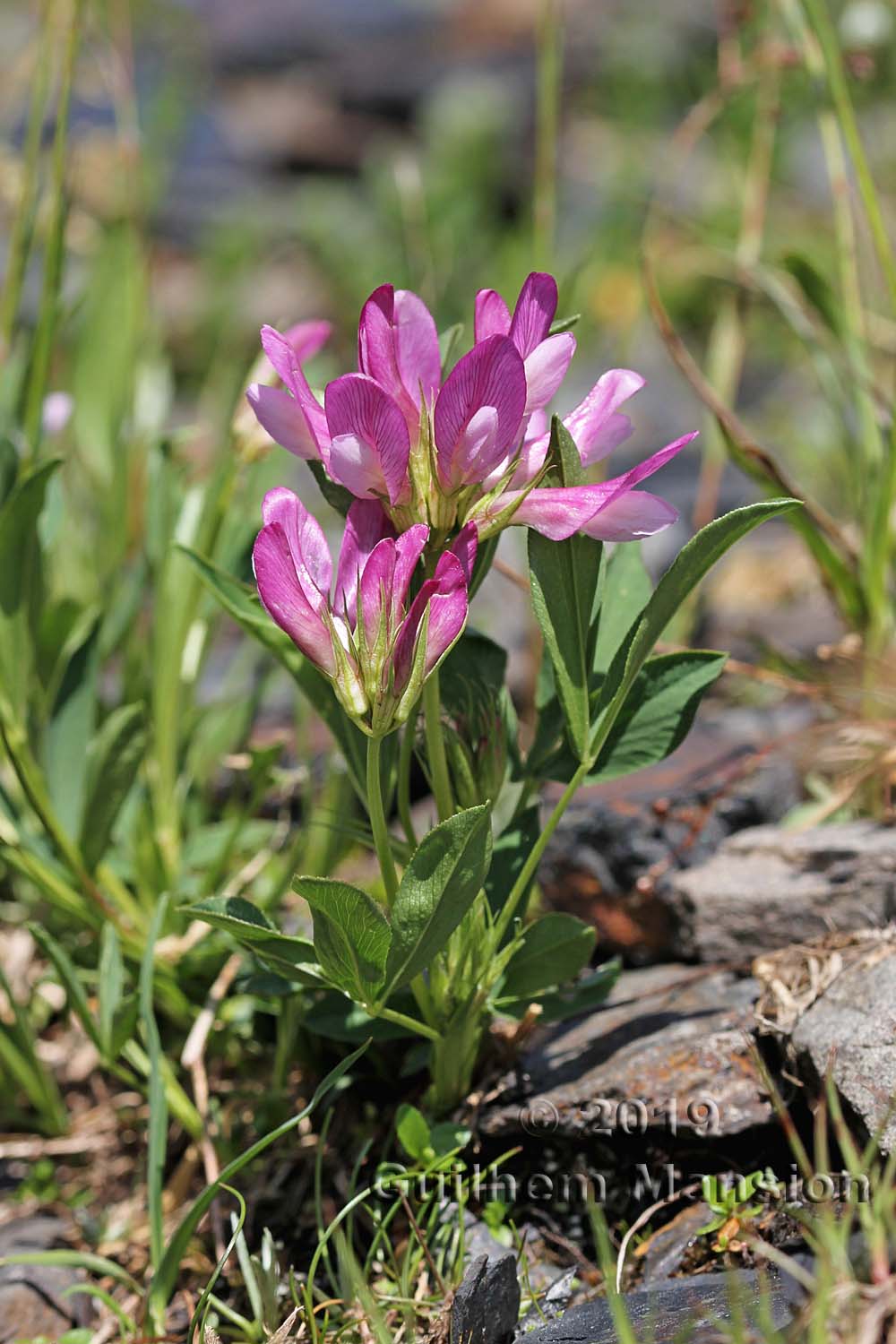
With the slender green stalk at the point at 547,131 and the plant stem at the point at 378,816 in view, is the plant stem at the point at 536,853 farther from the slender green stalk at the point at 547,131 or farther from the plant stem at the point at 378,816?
the slender green stalk at the point at 547,131

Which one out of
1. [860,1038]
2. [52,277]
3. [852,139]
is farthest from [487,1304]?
[852,139]

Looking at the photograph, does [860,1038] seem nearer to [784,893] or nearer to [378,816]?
[784,893]

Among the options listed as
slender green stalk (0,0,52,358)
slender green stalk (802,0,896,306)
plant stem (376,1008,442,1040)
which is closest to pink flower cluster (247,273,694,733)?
plant stem (376,1008,442,1040)

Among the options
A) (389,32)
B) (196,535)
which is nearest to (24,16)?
(389,32)

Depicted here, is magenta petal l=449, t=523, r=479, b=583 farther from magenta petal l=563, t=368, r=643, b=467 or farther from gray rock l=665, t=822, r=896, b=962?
A: gray rock l=665, t=822, r=896, b=962

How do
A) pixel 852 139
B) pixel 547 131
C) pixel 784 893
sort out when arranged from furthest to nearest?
pixel 547 131 → pixel 852 139 → pixel 784 893
